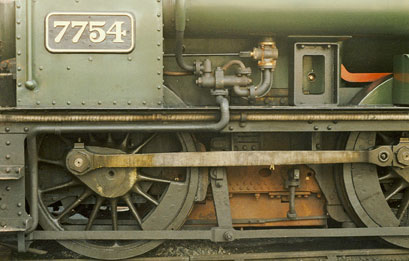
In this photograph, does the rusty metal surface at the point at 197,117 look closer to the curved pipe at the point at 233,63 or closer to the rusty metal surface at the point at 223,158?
the rusty metal surface at the point at 223,158

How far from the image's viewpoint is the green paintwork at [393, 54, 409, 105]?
13.4 ft

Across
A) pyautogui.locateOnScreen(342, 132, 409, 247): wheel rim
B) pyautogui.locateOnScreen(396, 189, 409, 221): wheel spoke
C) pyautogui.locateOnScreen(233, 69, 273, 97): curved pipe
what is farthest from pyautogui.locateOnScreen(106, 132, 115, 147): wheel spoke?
pyautogui.locateOnScreen(396, 189, 409, 221): wheel spoke

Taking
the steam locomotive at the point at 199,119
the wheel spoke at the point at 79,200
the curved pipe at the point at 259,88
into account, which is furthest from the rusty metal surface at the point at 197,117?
the wheel spoke at the point at 79,200

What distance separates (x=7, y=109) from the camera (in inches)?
139

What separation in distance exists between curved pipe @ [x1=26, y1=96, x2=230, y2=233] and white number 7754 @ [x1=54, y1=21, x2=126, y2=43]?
67cm

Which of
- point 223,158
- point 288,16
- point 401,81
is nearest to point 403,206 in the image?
point 401,81

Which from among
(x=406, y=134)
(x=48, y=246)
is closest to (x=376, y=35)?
(x=406, y=134)

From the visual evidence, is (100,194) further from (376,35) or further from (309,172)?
(376,35)

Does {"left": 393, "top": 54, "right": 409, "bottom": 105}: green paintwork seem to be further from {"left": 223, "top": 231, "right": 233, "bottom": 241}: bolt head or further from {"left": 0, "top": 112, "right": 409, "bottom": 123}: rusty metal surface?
{"left": 223, "top": 231, "right": 233, "bottom": 241}: bolt head

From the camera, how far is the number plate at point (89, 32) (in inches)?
142

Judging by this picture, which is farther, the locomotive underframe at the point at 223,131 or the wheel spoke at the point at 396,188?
the wheel spoke at the point at 396,188

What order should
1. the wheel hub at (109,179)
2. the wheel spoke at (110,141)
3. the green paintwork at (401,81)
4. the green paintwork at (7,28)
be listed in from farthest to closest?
the green paintwork at (401,81)
the wheel spoke at (110,141)
the wheel hub at (109,179)
the green paintwork at (7,28)

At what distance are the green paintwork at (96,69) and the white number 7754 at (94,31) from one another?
10cm

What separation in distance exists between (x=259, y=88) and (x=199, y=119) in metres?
0.63
